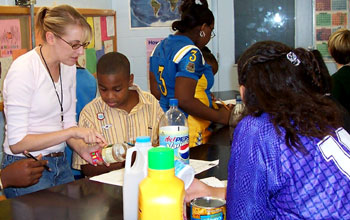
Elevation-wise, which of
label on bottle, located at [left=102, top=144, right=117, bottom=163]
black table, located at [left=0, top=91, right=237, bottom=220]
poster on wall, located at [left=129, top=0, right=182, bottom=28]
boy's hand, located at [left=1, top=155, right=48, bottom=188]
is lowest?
black table, located at [left=0, top=91, right=237, bottom=220]

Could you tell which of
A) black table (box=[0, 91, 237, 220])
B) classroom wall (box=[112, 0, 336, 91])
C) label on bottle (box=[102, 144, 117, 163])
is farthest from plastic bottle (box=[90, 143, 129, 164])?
classroom wall (box=[112, 0, 336, 91])

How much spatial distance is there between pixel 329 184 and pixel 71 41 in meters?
1.39

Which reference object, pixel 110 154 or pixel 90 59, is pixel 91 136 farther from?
pixel 90 59

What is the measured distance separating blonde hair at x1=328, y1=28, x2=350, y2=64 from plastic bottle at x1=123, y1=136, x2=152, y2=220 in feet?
9.13

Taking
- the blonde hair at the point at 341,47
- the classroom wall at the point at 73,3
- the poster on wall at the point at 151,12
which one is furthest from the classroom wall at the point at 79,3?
the blonde hair at the point at 341,47

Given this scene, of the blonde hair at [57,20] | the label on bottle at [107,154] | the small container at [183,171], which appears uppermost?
the blonde hair at [57,20]

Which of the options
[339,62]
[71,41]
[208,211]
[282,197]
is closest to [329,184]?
[282,197]

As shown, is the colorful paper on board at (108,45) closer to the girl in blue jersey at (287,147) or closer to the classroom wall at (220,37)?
the classroom wall at (220,37)

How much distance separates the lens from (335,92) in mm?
3445

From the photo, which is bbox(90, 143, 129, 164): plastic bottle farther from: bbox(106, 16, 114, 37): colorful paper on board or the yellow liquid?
bbox(106, 16, 114, 37): colorful paper on board

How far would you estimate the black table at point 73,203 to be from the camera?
4.56 ft

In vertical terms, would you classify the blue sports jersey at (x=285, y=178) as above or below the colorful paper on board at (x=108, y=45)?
below

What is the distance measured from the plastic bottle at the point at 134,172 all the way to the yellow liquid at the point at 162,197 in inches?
10.0

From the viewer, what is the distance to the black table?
139 centimetres
